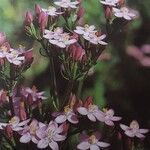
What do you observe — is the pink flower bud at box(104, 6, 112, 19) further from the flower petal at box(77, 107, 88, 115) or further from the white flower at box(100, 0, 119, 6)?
the flower petal at box(77, 107, 88, 115)

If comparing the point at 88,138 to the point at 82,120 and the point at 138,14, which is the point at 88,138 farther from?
the point at 138,14

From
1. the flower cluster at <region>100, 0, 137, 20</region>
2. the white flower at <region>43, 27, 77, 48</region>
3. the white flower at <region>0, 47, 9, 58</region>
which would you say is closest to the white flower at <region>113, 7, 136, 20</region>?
the flower cluster at <region>100, 0, 137, 20</region>

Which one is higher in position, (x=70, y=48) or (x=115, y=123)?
(x=70, y=48)

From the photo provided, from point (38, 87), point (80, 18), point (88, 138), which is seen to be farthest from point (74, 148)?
point (80, 18)

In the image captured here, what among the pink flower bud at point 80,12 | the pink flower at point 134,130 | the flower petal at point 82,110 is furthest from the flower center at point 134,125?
the pink flower bud at point 80,12

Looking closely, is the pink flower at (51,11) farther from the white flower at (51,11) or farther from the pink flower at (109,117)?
the pink flower at (109,117)

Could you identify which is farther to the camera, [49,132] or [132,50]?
[132,50]

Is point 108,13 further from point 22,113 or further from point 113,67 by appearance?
point 22,113
